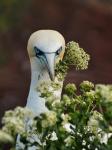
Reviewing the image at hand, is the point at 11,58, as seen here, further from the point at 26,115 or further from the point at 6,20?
the point at 26,115

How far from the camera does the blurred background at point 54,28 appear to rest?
27.1ft

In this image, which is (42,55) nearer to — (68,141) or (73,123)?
(73,123)

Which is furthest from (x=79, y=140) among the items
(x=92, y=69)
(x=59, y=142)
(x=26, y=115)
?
(x=92, y=69)

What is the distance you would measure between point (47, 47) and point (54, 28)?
561cm

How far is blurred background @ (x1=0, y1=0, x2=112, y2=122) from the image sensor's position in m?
8.26

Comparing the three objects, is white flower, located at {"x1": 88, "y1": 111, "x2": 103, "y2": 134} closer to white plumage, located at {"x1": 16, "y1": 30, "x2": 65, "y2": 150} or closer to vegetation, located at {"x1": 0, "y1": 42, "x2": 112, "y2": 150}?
vegetation, located at {"x1": 0, "y1": 42, "x2": 112, "y2": 150}

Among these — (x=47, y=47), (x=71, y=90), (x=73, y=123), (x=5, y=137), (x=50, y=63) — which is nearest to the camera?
(x=5, y=137)

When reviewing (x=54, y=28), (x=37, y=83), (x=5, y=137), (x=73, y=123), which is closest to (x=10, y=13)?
(x=54, y=28)

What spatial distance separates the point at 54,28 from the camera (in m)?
9.12

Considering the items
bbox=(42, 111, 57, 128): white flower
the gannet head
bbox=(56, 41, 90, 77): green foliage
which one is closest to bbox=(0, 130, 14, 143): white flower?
bbox=(42, 111, 57, 128): white flower

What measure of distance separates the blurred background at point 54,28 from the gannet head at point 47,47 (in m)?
A: 4.20

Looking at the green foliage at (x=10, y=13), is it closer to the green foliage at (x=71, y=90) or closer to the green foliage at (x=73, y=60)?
the green foliage at (x=73, y=60)

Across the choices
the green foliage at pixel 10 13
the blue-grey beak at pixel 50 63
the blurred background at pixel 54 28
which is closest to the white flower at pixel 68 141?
the blue-grey beak at pixel 50 63

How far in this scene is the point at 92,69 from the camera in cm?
832
